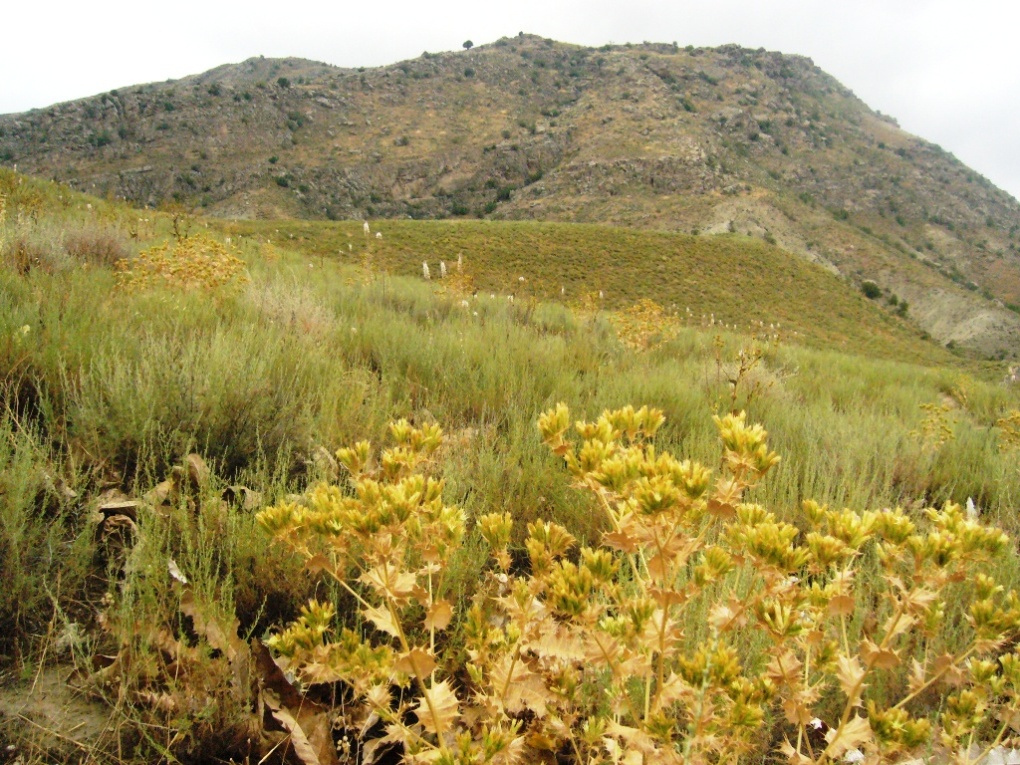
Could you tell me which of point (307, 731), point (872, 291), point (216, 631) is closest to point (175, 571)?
point (216, 631)

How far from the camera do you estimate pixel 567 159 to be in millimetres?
73562

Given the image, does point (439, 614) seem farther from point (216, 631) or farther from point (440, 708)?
point (216, 631)

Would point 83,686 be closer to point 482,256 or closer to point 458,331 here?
point 458,331

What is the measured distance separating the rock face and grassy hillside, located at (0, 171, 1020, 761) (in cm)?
5352

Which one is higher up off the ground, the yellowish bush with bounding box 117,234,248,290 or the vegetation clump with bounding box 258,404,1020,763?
the yellowish bush with bounding box 117,234,248,290

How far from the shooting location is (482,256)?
34.8 meters

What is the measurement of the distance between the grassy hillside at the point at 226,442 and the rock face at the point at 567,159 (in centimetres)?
5352

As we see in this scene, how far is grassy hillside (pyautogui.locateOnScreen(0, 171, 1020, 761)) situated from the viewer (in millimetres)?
1417

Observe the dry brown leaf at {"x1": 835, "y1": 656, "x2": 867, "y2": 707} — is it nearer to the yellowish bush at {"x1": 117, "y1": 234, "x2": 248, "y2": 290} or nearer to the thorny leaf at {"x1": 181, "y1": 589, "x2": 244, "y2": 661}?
the thorny leaf at {"x1": 181, "y1": 589, "x2": 244, "y2": 661}

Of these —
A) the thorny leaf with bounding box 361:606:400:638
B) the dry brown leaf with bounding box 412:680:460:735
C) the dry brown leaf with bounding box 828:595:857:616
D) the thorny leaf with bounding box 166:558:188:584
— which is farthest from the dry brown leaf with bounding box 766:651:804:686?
the thorny leaf with bounding box 166:558:188:584

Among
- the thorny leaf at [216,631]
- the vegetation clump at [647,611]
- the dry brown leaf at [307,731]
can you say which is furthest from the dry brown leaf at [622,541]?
the thorny leaf at [216,631]

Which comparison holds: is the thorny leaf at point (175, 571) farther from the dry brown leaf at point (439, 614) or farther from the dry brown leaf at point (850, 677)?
the dry brown leaf at point (850, 677)

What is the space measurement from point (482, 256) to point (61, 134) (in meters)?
63.1

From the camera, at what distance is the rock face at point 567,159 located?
61.4 m
